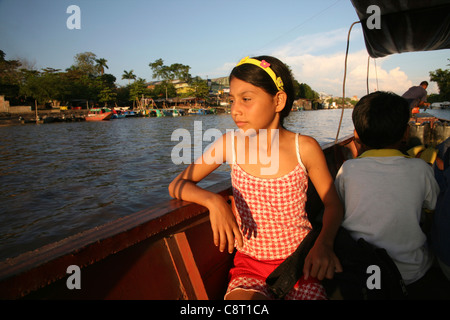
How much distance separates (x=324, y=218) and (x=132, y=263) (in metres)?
0.95

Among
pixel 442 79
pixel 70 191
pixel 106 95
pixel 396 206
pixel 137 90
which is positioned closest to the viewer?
pixel 396 206

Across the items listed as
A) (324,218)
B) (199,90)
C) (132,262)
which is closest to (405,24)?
(324,218)

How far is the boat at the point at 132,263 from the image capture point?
34.7 inches

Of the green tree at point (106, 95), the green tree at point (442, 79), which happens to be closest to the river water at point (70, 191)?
the green tree at point (442, 79)

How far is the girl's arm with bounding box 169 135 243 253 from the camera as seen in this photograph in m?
1.27

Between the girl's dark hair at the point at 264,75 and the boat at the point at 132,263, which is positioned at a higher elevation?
the girl's dark hair at the point at 264,75

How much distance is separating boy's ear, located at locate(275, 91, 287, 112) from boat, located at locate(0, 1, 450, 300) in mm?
613

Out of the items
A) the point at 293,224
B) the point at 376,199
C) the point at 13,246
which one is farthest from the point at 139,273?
the point at 13,246

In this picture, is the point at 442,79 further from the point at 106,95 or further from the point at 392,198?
the point at 106,95

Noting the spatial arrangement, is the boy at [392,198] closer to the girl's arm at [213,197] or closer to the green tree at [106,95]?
the girl's arm at [213,197]

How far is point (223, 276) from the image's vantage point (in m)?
1.72

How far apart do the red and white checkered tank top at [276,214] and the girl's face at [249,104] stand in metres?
0.27

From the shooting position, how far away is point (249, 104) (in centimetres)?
146
